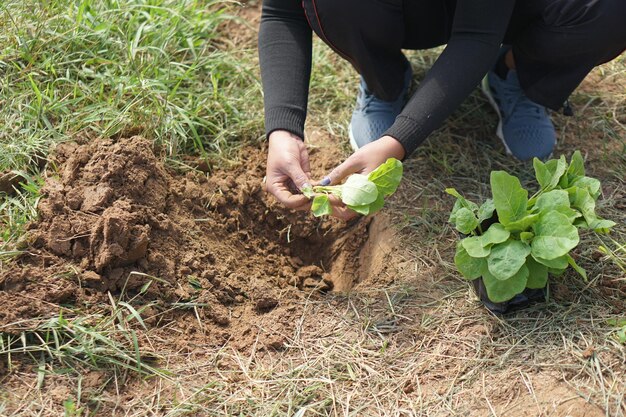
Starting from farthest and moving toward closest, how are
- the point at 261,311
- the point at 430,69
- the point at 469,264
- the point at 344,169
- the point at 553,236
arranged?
the point at 430,69 → the point at 261,311 → the point at 344,169 → the point at 469,264 → the point at 553,236

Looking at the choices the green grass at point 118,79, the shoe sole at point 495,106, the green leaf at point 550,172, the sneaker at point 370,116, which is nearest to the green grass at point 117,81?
the green grass at point 118,79

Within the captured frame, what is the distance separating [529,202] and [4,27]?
2150mm

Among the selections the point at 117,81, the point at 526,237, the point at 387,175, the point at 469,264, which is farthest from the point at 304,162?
the point at 117,81

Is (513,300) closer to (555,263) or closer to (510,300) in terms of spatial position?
(510,300)

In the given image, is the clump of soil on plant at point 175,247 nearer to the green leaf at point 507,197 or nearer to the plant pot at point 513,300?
the plant pot at point 513,300

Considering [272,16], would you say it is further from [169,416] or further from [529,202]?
[169,416]

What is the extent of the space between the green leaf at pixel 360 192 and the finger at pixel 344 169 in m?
0.06

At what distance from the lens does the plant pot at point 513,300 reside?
6.79ft

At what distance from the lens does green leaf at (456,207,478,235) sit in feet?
6.54

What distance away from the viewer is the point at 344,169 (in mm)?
2082

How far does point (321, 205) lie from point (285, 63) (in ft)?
1.85

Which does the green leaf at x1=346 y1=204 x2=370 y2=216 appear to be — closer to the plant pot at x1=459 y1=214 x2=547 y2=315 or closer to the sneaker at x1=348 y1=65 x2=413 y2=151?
the plant pot at x1=459 y1=214 x2=547 y2=315

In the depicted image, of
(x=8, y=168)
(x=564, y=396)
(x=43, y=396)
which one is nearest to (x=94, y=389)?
(x=43, y=396)

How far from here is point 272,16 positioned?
2.39m
